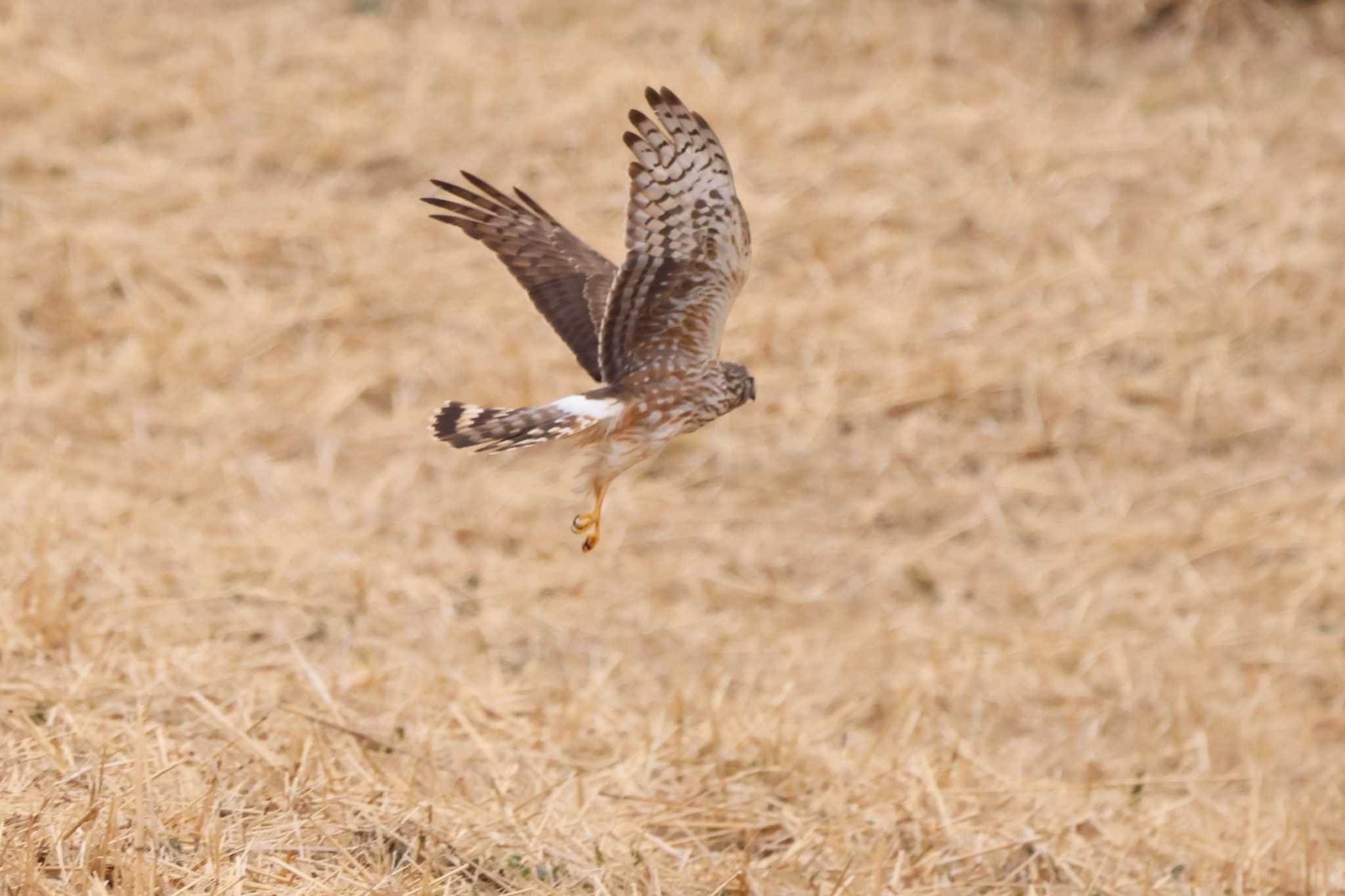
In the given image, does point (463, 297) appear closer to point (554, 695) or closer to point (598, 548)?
point (598, 548)

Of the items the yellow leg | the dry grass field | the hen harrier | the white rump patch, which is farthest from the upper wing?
the dry grass field

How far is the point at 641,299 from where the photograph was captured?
184 inches

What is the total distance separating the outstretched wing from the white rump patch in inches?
14.8

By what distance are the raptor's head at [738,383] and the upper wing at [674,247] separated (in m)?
0.07

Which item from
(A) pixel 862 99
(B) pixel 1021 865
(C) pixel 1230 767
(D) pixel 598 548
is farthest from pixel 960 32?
(B) pixel 1021 865

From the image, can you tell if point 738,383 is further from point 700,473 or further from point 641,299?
point 700,473

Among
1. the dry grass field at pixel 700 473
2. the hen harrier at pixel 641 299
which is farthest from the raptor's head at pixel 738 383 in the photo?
the dry grass field at pixel 700 473

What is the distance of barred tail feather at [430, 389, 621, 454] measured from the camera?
4191mm

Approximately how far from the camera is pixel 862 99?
424 inches

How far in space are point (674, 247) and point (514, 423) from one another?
0.68 meters

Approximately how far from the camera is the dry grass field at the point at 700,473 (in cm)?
504

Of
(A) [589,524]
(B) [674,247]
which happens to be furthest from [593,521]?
(B) [674,247]

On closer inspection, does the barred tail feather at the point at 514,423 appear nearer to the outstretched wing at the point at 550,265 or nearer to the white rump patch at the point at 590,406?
the white rump patch at the point at 590,406

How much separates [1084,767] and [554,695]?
83.5 inches
